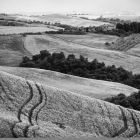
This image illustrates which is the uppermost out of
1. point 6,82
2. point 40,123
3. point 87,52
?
point 6,82

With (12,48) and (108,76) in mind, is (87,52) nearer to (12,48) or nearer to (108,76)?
(12,48)

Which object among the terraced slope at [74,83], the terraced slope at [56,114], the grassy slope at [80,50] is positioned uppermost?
the terraced slope at [56,114]

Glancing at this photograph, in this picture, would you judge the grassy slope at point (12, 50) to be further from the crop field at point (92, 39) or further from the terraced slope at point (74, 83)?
the terraced slope at point (74, 83)

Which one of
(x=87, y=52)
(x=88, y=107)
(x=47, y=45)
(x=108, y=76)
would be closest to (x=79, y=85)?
(x=108, y=76)

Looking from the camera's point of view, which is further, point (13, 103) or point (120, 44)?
point (120, 44)

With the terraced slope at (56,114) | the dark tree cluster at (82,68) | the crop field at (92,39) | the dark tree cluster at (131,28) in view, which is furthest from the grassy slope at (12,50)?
the terraced slope at (56,114)
